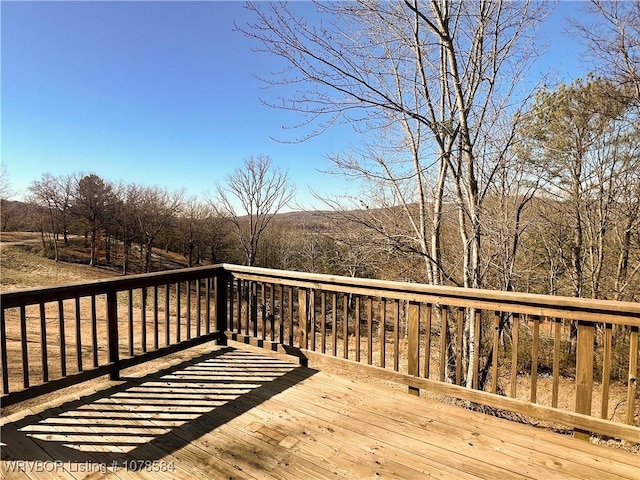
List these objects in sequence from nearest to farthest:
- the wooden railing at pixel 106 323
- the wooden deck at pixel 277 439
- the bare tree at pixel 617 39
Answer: the wooden deck at pixel 277 439 < the wooden railing at pixel 106 323 < the bare tree at pixel 617 39

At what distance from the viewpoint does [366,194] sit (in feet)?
16.9

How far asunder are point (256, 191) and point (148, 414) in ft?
42.5

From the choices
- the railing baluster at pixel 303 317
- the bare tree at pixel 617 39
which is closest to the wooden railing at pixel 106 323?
the railing baluster at pixel 303 317

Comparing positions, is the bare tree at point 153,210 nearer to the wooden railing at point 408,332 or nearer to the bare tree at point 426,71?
the wooden railing at point 408,332

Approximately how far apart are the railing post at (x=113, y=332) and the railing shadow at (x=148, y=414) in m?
0.16

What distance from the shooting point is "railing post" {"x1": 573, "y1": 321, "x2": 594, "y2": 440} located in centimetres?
201

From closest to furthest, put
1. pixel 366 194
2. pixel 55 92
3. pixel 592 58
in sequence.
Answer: pixel 366 194 → pixel 592 58 → pixel 55 92

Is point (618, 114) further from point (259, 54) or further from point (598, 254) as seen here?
point (259, 54)

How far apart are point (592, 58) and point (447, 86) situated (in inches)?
191

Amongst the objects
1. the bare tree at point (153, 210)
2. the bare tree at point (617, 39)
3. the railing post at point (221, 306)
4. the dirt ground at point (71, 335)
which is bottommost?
the dirt ground at point (71, 335)

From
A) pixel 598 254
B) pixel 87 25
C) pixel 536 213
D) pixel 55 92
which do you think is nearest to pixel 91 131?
pixel 55 92

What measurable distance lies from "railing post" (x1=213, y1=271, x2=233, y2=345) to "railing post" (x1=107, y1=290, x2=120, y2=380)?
3.61ft

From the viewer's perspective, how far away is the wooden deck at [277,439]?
173 cm

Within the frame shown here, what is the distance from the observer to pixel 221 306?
379 cm
